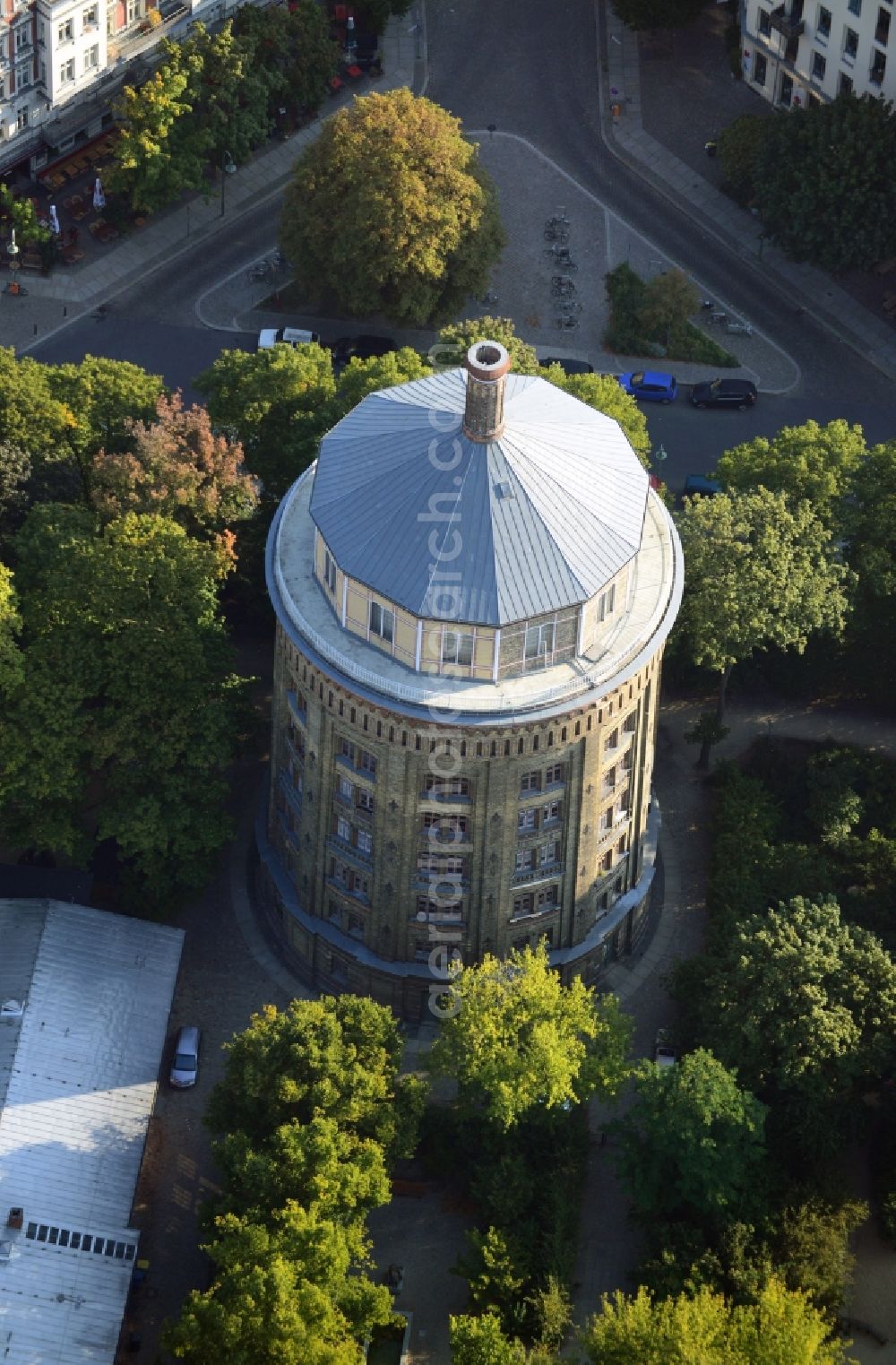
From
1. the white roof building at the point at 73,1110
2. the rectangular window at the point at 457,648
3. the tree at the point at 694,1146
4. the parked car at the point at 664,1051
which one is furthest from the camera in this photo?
the parked car at the point at 664,1051

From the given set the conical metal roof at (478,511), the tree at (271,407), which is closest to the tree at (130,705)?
the tree at (271,407)

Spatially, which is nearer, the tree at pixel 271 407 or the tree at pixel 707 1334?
the tree at pixel 707 1334

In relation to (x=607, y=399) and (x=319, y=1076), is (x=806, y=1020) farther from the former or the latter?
(x=607, y=399)

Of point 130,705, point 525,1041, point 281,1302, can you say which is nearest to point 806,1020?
point 525,1041

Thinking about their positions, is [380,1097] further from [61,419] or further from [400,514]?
[61,419]

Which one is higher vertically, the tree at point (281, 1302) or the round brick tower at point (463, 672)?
the round brick tower at point (463, 672)

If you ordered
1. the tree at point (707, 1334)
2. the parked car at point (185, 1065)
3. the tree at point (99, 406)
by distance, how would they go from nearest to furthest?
the tree at point (707, 1334), the parked car at point (185, 1065), the tree at point (99, 406)

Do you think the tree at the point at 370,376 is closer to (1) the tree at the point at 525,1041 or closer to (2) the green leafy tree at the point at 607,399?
(2) the green leafy tree at the point at 607,399

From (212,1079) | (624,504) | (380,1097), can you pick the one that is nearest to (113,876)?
(212,1079)
